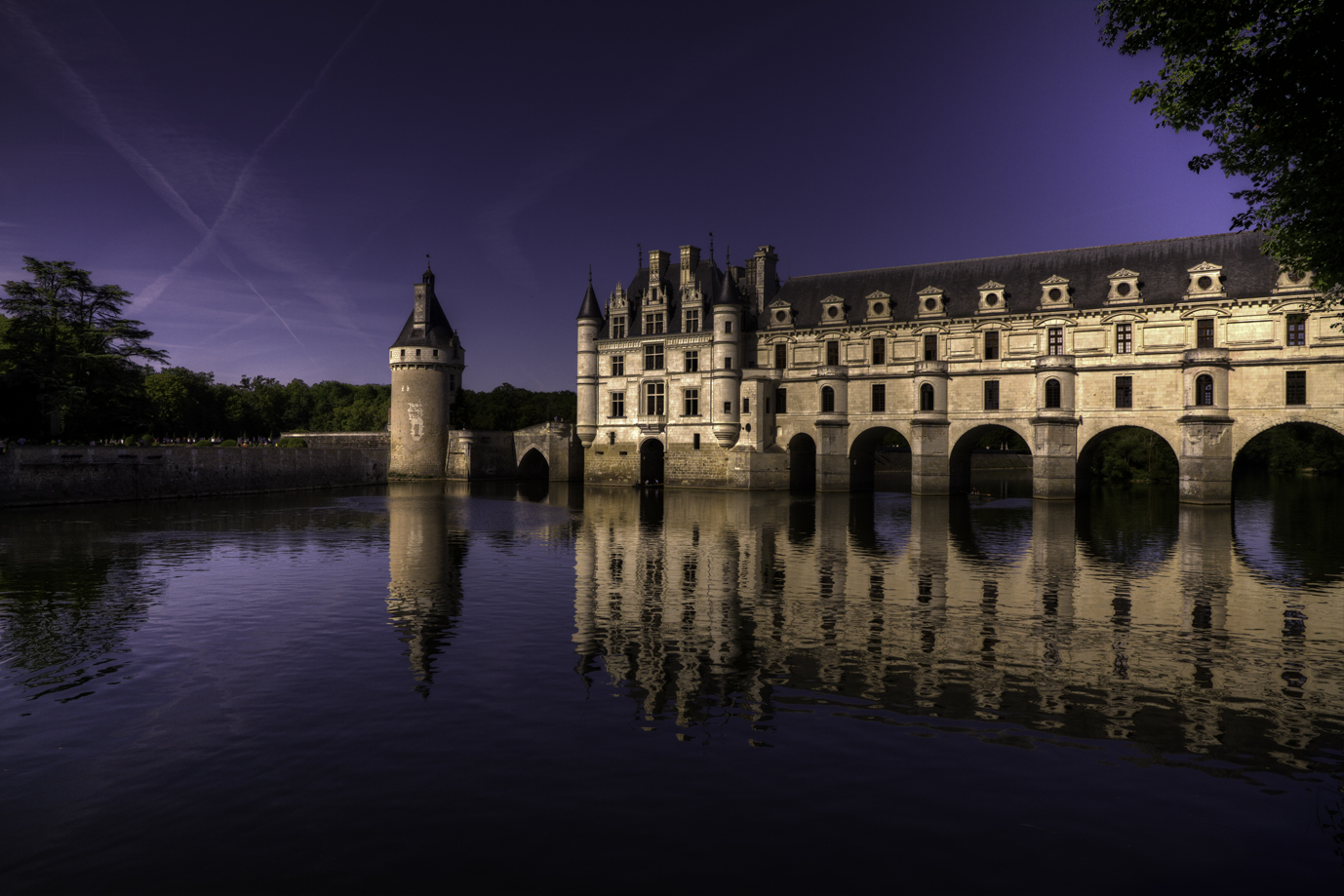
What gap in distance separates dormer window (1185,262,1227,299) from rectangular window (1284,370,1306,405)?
16.7 ft

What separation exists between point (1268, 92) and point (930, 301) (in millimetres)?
35246

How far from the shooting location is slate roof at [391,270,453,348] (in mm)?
71062

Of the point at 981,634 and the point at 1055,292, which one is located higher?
the point at 1055,292

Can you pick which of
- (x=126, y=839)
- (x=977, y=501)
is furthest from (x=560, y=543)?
(x=977, y=501)

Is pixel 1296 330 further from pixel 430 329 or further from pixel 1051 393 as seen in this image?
pixel 430 329

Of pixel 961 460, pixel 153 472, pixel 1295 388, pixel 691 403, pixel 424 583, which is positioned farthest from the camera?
pixel 691 403

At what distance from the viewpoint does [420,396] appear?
→ 234 ft

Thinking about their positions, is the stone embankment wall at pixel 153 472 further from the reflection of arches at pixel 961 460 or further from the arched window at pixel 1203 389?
the arched window at pixel 1203 389

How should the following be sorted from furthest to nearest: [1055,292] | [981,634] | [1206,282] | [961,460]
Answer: [961,460] → [1055,292] → [1206,282] → [981,634]

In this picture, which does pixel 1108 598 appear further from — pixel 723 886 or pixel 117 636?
pixel 117 636

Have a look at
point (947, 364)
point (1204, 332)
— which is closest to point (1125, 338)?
point (1204, 332)

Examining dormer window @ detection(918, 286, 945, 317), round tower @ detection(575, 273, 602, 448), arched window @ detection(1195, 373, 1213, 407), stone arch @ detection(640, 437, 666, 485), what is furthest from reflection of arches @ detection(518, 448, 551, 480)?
arched window @ detection(1195, 373, 1213, 407)

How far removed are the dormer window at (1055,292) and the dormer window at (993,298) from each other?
218cm

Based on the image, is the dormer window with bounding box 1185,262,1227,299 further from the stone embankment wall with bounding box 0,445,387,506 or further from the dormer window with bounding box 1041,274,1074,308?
the stone embankment wall with bounding box 0,445,387,506
